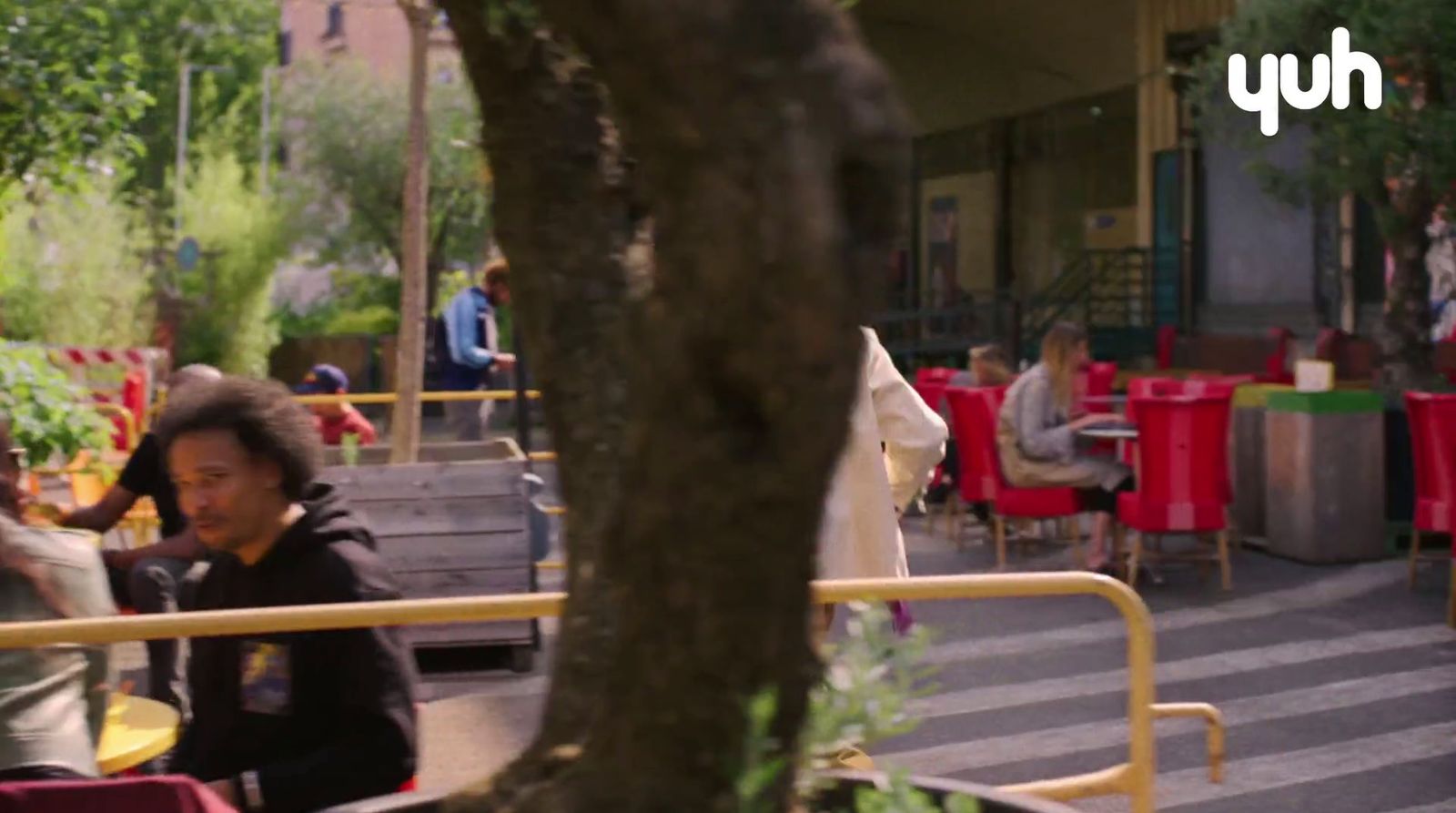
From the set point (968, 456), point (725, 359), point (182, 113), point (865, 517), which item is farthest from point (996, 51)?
point (725, 359)

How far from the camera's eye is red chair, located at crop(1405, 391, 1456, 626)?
10.9 meters

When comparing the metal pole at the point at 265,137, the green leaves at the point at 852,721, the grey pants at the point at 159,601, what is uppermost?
the metal pole at the point at 265,137

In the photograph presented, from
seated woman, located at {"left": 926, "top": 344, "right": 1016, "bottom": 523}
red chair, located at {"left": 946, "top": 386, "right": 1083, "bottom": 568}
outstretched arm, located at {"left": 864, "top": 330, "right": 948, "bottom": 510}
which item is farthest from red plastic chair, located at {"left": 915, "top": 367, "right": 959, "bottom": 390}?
outstretched arm, located at {"left": 864, "top": 330, "right": 948, "bottom": 510}

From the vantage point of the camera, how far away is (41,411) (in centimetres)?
1056

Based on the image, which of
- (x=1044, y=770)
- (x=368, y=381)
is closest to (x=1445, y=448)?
(x=1044, y=770)

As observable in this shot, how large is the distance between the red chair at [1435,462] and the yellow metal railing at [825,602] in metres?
7.01

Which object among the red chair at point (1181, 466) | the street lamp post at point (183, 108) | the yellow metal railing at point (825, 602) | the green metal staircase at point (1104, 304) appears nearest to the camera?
the yellow metal railing at point (825, 602)

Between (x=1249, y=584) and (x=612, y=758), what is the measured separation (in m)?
10.4

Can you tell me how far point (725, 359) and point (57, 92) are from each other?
42.5 ft

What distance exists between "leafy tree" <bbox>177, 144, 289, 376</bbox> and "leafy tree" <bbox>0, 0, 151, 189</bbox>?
18.5m

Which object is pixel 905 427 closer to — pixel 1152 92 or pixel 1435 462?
pixel 1435 462

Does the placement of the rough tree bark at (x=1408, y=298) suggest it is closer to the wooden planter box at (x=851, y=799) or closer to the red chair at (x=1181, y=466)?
the red chair at (x=1181, y=466)

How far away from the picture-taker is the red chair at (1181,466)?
1190 cm

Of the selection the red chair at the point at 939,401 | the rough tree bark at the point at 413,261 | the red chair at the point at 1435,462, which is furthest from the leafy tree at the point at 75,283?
the red chair at the point at 1435,462
